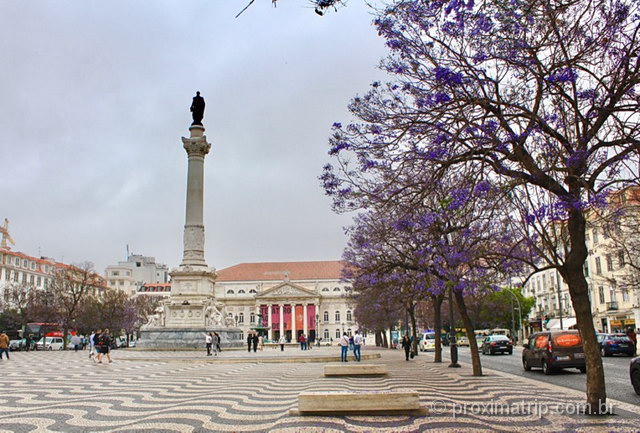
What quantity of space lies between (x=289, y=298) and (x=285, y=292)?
160 cm

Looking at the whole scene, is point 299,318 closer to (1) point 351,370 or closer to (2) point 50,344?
(2) point 50,344

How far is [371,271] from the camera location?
20.0 m

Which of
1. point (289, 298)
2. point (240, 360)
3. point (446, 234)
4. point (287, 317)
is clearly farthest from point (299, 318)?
point (446, 234)

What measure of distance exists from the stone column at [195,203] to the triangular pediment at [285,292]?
83.9 metres

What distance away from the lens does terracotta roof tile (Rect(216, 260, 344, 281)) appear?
132 metres

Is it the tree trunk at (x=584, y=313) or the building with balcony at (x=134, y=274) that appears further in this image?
the building with balcony at (x=134, y=274)

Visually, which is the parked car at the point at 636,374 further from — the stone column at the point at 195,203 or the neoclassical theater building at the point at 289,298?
the neoclassical theater building at the point at 289,298

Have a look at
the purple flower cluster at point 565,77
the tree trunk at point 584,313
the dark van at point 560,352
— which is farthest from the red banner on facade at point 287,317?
the purple flower cluster at point 565,77

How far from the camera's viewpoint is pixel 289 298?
4887 inches

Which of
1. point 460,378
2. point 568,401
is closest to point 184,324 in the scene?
point 460,378

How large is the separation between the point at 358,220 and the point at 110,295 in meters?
54.5

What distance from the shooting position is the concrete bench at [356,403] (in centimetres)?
854

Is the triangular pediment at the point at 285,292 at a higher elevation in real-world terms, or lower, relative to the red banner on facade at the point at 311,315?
higher

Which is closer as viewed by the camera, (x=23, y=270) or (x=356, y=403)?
(x=356, y=403)
